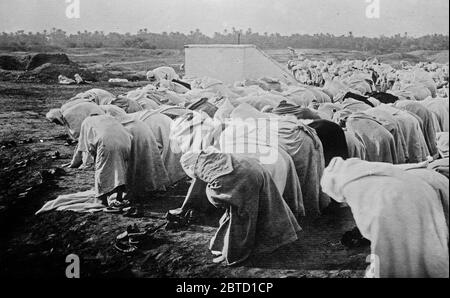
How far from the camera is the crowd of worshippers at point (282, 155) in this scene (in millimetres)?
4145

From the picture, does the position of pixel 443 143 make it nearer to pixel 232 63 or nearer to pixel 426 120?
pixel 426 120

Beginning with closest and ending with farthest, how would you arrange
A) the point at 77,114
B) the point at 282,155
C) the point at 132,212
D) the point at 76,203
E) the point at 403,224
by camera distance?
the point at 403,224, the point at 282,155, the point at 132,212, the point at 76,203, the point at 77,114

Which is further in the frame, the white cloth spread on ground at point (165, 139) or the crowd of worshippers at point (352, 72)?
the crowd of worshippers at point (352, 72)

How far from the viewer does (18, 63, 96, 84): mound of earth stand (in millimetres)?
5707

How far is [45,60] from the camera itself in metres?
5.73

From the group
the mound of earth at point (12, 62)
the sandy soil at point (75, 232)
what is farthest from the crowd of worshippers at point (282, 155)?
the mound of earth at point (12, 62)

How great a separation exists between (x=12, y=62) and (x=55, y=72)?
48 cm

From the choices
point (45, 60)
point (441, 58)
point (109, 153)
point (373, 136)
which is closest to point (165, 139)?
point (109, 153)

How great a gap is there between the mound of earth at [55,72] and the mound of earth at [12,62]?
9 centimetres

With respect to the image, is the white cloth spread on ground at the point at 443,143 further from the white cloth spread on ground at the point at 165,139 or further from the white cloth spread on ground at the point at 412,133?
the white cloth spread on ground at the point at 165,139

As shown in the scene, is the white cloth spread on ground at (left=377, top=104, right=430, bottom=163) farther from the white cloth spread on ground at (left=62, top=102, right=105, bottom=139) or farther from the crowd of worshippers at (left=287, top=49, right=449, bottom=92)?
the white cloth spread on ground at (left=62, top=102, right=105, bottom=139)

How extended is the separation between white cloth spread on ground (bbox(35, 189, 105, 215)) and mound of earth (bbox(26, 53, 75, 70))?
1.42 m

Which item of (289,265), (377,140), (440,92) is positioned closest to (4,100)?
(289,265)

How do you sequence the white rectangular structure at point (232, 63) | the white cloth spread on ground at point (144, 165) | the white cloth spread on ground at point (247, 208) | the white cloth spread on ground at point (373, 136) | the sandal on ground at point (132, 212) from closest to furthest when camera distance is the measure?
1. the white cloth spread on ground at point (247, 208)
2. the white cloth spread on ground at point (373, 136)
3. the sandal on ground at point (132, 212)
4. the white cloth spread on ground at point (144, 165)
5. the white rectangular structure at point (232, 63)
